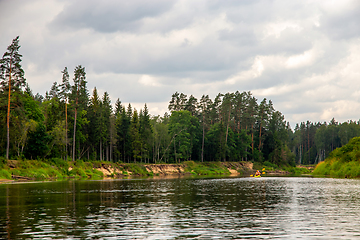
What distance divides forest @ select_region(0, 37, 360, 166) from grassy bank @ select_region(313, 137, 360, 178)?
5150 cm

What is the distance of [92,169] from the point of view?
276 feet

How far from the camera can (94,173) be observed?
82688 mm

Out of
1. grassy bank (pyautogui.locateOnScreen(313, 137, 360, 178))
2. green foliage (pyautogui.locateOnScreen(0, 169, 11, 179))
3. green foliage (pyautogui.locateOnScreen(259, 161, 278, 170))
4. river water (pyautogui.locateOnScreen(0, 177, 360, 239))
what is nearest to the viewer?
river water (pyautogui.locateOnScreen(0, 177, 360, 239))

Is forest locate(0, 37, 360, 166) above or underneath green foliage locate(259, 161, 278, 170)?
above

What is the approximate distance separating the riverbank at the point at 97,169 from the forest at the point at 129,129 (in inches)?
114

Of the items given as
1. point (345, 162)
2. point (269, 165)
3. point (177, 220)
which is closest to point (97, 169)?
point (345, 162)

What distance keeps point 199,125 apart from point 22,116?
8105 cm

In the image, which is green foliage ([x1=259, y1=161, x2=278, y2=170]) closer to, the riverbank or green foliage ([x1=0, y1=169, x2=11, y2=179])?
the riverbank

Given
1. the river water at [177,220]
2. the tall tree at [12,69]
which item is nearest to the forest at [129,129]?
the tall tree at [12,69]

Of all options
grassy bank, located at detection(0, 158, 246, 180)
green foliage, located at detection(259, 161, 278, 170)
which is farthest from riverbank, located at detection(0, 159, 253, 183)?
green foliage, located at detection(259, 161, 278, 170)

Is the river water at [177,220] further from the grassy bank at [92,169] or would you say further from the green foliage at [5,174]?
the grassy bank at [92,169]

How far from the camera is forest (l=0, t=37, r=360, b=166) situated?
6444 centimetres

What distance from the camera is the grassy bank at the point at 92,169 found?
5997 centimetres

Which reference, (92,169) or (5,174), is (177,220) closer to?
(5,174)
